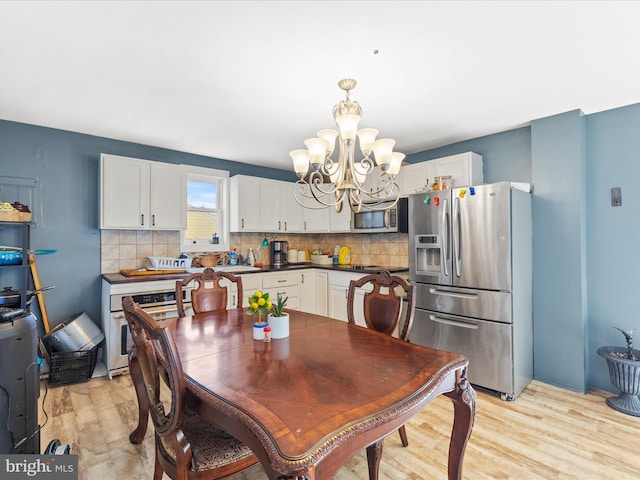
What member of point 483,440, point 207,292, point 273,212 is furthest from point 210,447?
point 273,212

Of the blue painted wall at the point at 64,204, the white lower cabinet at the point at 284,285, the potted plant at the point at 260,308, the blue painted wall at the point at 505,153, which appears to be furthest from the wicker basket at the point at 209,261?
the blue painted wall at the point at 505,153

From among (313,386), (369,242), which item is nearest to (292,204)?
(369,242)

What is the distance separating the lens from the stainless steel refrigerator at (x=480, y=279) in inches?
106

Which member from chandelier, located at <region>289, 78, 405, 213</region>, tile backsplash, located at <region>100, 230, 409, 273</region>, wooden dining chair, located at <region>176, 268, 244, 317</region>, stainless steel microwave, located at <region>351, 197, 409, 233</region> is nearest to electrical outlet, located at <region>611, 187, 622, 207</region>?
stainless steel microwave, located at <region>351, 197, 409, 233</region>

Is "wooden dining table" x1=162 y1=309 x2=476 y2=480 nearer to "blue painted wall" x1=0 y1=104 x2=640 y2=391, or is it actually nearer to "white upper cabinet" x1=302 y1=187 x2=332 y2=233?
"blue painted wall" x1=0 y1=104 x2=640 y2=391

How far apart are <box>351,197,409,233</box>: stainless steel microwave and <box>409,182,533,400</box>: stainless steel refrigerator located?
0.66 metres

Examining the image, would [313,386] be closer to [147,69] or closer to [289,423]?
[289,423]

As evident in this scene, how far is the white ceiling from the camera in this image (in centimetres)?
163

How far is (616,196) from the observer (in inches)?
109

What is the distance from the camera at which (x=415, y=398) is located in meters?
1.16

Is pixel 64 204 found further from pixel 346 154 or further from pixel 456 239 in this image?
pixel 456 239

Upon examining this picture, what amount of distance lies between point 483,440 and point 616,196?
2293 mm

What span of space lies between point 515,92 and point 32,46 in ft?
10.4

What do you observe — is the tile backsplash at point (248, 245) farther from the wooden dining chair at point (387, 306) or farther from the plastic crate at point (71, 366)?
the wooden dining chair at point (387, 306)
